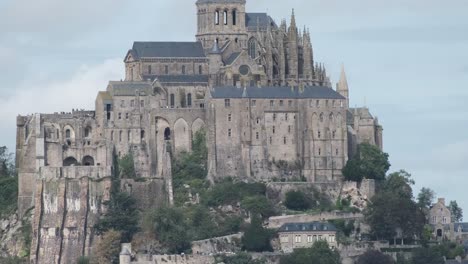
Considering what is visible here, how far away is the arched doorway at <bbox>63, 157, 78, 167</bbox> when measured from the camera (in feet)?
478

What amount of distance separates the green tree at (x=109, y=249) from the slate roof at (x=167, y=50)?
12807 mm

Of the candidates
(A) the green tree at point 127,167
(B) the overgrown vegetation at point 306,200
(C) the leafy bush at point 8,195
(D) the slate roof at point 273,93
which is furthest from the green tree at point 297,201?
(C) the leafy bush at point 8,195

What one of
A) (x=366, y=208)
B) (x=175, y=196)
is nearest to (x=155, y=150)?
(x=175, y=196)

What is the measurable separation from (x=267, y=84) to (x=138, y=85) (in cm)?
730

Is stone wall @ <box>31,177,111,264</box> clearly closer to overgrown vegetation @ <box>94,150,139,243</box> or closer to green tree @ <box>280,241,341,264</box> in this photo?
overgrown vegetation @ <box>94,150,139,243</box>

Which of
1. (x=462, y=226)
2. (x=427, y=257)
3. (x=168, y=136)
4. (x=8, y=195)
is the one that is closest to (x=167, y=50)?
(x=168, y=136)

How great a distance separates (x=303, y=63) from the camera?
14938cm

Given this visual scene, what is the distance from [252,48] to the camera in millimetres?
150500

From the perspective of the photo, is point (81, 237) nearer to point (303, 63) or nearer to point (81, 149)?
point (81, 149)

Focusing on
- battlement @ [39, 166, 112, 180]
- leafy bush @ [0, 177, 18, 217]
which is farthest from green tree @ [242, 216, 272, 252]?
leafy bush @ [0, 177, 18, 217]

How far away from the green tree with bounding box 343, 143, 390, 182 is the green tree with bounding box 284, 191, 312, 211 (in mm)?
2879

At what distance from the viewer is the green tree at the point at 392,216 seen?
462 feet

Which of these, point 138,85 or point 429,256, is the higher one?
point 138,85

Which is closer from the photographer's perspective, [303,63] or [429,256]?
[429,256]
